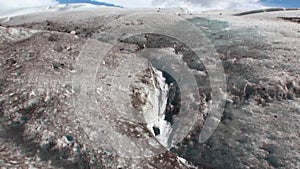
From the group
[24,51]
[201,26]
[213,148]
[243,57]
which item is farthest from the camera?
[201,26]

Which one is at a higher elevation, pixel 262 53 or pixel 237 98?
pixel 262 53

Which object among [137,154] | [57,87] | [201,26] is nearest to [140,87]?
[57,87]

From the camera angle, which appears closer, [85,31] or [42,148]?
[42,148]

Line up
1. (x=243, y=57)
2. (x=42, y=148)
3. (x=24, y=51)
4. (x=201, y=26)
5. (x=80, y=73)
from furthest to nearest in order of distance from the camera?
(x=201, y=26) < (x=243, y=57) < (x=24, y=51) < (x=80, y=73) < (x=42, y=148)

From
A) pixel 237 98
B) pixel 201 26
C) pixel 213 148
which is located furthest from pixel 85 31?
pixel 213 148

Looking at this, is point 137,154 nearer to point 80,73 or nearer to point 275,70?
point 80,73

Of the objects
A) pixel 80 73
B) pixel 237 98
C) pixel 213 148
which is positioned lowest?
pixel 213 148
